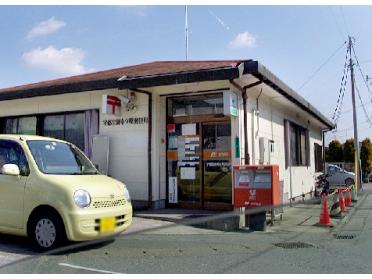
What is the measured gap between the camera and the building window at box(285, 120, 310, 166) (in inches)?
598

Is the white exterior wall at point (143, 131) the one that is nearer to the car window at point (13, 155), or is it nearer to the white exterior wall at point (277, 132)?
the white exterior wall at point (277, 132)

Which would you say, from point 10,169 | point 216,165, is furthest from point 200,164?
point 10,169

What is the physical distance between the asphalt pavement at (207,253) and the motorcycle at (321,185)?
9.62 meters

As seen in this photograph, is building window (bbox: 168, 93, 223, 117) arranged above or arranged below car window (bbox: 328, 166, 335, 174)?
above

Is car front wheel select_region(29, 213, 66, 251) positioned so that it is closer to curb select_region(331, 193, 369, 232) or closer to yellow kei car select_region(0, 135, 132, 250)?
yellow kei car select_region(0, 135, 132, 250)

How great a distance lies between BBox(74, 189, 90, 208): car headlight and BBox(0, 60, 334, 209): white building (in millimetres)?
4611

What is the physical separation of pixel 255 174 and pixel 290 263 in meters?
3.58

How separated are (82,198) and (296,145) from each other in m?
12.5

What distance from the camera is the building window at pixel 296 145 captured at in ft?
49.8

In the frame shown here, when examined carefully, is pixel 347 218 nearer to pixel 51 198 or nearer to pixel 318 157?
pixel 51 198

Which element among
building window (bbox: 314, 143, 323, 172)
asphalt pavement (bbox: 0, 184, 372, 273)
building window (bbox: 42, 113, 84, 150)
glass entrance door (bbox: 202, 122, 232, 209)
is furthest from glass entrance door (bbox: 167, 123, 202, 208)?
building window (bbox: 314, 143, 323, 172)

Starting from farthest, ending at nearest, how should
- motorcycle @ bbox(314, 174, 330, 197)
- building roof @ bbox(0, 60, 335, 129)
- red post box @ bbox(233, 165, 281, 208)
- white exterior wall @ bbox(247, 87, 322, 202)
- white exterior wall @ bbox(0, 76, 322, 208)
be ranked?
1. motorcycle @ bbox(314, 174, 330, 197)
2. white exterior wall @ bbox(247, 87, 322, 202)
3. white exterior wall @ bbox(0, 76, 322, 208)
4. building roof @ bbox(0, 60, 335, 129)
5. red post box @ bbox(233, 165, 281, 208)

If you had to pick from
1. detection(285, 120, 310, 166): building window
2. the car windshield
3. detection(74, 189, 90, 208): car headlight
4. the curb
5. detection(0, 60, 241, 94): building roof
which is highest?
detection(0, 60, 241, 94): building roof

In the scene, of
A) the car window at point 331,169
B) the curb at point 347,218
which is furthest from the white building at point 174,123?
the car window at point 331,169
